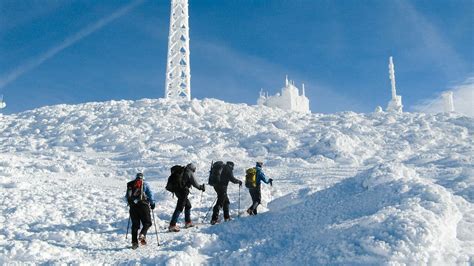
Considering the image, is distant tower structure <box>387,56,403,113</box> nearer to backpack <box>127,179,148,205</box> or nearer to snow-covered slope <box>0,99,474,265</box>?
snow-covered slope <box>0,99,474,265</box>

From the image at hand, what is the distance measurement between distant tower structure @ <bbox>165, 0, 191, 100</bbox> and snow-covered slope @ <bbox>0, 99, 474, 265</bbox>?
686cm

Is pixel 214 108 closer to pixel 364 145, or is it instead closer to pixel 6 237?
pixel 364 145

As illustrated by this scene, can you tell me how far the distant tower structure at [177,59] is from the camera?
3488cm

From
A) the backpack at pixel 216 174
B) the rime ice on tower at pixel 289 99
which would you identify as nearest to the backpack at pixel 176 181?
the backpack at pixel 216 174

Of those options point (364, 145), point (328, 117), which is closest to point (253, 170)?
point (364, 145)

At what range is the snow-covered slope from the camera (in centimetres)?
635

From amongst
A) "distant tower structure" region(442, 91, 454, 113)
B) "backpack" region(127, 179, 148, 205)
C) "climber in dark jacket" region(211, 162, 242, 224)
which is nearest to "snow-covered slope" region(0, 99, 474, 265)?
"climber in dark jacket" region(211, 162, 242, 224)

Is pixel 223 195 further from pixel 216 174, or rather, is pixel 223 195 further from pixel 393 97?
pixel 393 97

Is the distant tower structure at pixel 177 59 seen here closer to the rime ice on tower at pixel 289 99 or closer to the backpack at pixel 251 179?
the rime ice on tower at pixel 289 99

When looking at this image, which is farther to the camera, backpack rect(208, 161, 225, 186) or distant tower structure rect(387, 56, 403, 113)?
distant tower structure rect(387, 56, 403, 113)

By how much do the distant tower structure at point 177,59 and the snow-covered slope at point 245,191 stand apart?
6.86m

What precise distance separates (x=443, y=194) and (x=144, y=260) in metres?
5.02

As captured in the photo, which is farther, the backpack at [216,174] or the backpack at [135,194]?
the backpack at [216,174]

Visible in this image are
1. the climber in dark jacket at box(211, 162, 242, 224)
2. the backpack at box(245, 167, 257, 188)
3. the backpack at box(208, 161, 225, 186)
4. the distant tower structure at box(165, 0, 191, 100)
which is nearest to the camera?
the climber in dark jacket at box(211, 162, 242, 224)
